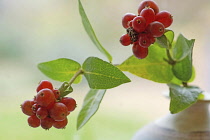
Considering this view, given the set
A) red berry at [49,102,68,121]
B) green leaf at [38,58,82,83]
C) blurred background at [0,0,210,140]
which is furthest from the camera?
blurred background at [0,0,210,140]

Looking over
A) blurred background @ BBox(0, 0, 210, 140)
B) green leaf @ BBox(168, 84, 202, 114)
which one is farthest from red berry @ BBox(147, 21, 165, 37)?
blurred background @ BBox(0, 0, 210, 140)

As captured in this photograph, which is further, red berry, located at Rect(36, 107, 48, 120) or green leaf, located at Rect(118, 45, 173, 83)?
green leaf, located at Rect(118, 45, 173, 83)

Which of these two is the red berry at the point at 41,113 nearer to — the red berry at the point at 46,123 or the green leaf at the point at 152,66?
the red berry at the point at 46,123

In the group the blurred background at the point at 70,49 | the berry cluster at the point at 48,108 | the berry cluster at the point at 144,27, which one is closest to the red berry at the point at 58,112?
the berry cluster at the point at 48,108

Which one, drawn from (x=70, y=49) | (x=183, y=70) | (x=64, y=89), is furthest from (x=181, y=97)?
(x=70, y=49)

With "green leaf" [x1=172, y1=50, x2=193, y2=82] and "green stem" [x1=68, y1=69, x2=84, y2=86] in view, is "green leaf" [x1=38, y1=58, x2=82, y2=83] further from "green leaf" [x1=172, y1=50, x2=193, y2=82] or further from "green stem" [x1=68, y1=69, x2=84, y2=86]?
"green leaf" [x1=172, y1=50, x2=193, y2=82]

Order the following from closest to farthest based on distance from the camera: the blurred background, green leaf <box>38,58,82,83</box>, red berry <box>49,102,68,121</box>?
red berry <box>49,102,68,121</box> < green leaf <box>38,58,82,83</box> < the blurred background

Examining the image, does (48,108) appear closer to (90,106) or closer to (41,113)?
(41,113)
